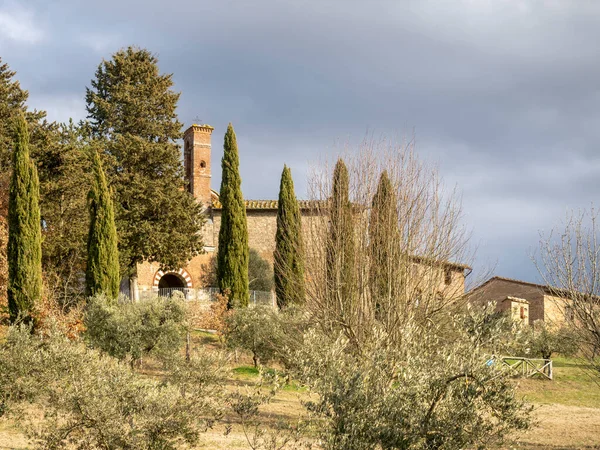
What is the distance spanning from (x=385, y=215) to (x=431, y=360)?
8.69 meters

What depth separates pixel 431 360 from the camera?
24.2 feet

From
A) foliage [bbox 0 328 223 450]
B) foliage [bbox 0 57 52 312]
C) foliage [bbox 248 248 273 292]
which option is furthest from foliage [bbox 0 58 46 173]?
foliage [bbox 0 328 223 450]

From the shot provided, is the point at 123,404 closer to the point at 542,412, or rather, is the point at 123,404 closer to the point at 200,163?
the point at 542,412

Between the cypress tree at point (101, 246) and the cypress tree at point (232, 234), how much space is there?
4.94 metres

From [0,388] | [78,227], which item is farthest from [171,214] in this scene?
[0,388]

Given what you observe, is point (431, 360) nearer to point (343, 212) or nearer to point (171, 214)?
point (343, 212)

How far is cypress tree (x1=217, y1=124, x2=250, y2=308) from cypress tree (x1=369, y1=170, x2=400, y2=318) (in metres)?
11.6

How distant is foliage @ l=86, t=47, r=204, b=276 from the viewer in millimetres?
30312

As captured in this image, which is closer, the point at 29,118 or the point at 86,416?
the point at 86,416

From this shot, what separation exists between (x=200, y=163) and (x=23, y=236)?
1976 cm

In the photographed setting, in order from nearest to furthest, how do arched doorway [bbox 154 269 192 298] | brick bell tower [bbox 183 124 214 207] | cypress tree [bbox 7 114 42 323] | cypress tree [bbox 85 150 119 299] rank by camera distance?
cypress tree [bbox 7 114 42 323], cypress tree [bbox 85 150 119 299], arched doorway [bbox 154 269 192 298], brick bell tower [bbox 183 124 214 207]

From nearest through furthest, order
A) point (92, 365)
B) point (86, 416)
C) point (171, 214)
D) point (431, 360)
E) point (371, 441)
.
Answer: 1. point (371, 441)
2. point (431, 360)
3. point (86, 416)
4. point (92, 365)
5. point (171, 214)

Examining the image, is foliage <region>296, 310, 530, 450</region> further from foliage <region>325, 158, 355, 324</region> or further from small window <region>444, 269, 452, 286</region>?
small window <region>444, 269, 452, 286</region>

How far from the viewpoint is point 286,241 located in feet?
88.7
